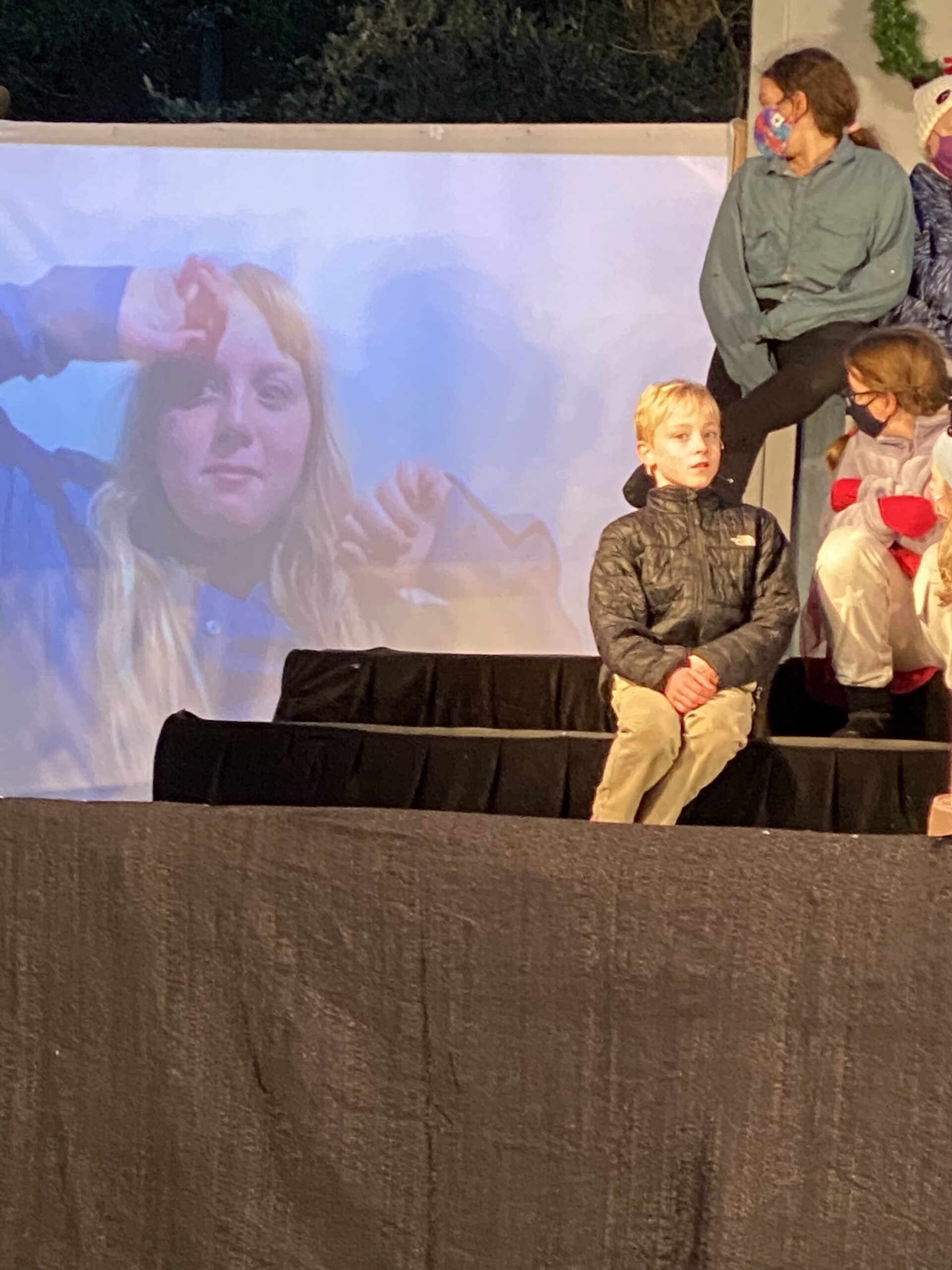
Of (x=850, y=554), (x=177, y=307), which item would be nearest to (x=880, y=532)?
→ (x=850, y=554)

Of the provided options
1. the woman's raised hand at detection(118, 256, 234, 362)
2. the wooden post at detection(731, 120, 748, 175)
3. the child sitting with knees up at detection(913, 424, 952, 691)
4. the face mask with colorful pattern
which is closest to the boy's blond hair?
the child sitting with knees up at detection(913, 424, 952, 691)

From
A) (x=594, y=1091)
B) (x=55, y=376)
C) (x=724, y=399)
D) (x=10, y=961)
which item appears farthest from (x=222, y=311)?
(x=594, y=1091)

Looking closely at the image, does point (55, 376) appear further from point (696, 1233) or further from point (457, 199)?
point (696, 1233)

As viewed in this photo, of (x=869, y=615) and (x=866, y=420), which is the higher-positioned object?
(x=866, y=420)

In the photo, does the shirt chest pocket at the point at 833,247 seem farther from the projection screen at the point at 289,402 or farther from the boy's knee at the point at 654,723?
the boy's knee at the point at 654,723

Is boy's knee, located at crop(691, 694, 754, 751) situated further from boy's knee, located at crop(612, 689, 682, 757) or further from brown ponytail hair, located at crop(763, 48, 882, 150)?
brown ponytail hair, located at crop(763, 48, 882, 150)

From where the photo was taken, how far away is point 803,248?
2.78m

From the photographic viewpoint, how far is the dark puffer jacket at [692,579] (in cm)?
203

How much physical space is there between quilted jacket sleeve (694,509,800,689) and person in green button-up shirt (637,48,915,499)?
0.80 m

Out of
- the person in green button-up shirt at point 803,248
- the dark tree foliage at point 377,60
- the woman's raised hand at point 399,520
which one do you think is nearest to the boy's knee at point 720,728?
the person in green button-up shirt at point 803,248

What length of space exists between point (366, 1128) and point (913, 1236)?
0.53 m

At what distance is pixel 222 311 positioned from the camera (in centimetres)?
364

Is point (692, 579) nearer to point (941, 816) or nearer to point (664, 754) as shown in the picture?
point (664, 754)

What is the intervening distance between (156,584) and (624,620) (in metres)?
1.97
